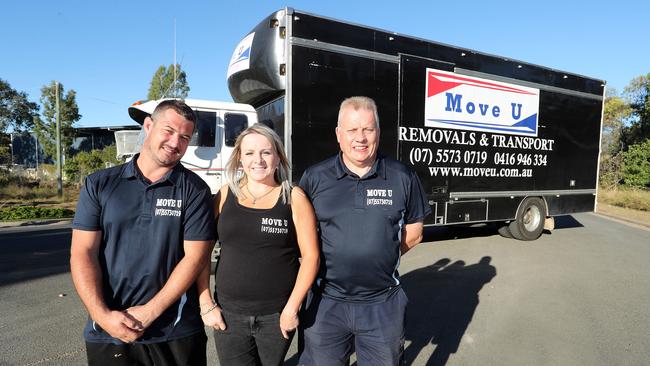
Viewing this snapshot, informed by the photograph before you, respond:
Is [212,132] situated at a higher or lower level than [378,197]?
higher

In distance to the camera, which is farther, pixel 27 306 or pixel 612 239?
pixel 612 239

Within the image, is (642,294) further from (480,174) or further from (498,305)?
(480,174)

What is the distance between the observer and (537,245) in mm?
8305

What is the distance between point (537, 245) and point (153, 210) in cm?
843

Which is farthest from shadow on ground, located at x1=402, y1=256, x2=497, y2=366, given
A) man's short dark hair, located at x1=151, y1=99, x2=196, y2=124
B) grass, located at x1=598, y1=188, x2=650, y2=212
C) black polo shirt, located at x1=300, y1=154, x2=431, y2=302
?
grass, located at x1=598, y1=188, x2=650, y2=212

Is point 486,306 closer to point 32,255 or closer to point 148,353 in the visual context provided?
point 148,353

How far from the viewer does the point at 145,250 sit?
175cm

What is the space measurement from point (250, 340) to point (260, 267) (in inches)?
15.1

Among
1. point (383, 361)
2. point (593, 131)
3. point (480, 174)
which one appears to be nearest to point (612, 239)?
point (593, 131)

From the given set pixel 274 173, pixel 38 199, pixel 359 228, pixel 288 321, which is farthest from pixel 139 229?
pixel 38 199

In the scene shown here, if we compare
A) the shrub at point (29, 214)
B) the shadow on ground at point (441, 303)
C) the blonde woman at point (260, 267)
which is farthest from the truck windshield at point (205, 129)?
the shrub at point (29, 214)

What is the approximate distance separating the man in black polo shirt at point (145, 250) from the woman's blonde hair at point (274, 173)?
215mm

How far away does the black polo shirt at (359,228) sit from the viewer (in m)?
2.04

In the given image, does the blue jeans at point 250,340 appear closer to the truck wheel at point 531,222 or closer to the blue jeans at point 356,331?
the blue jeans at point 356,331
